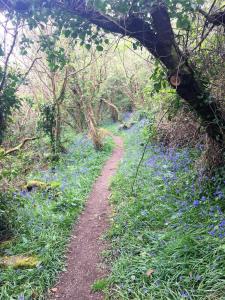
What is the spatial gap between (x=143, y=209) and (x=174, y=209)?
31.1 inches

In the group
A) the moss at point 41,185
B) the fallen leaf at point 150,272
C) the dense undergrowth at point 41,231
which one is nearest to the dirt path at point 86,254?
the dense undergrowth at point 41,231

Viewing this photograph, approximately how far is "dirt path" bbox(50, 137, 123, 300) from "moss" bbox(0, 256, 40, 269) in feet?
1.68

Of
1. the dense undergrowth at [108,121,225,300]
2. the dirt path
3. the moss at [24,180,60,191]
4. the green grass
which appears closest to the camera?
the dense undergrowth at [108,121,225,300]

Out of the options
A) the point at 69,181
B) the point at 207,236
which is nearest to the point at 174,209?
the point at 207,236

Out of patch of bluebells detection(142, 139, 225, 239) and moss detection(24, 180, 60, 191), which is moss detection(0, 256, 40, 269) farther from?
moss detection(24, 180, 60, 191)

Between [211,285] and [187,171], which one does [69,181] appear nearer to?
[187,171]

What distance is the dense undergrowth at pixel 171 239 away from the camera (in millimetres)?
3393

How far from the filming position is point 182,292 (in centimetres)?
328

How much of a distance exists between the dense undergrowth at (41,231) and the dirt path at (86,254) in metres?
0.18

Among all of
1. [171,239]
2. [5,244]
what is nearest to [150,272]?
[171,239]

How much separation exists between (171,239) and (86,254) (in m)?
1.60

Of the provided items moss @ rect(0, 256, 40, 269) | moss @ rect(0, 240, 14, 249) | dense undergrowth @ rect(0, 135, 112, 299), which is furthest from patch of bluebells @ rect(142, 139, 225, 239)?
moss @ rect(0, 240, 14, 249)

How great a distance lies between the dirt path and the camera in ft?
13.4

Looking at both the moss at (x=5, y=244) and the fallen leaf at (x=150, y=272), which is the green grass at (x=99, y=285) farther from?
the moss at (x=5, y=244)
